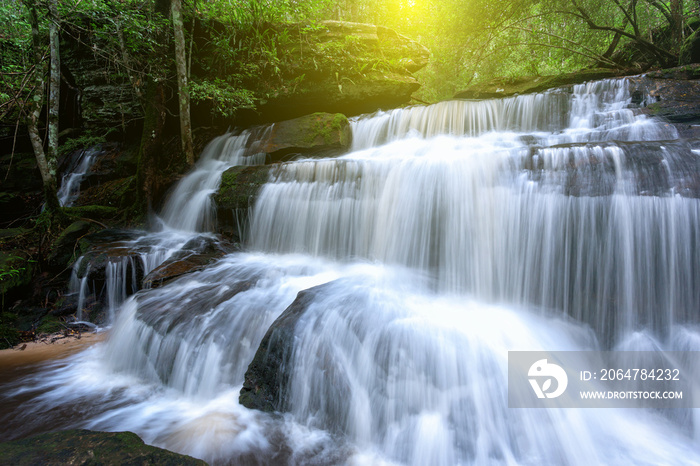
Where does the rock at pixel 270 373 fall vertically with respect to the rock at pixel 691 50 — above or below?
below

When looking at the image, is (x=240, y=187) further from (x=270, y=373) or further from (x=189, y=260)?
(x=270, y=373)

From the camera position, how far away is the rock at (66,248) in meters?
5.78

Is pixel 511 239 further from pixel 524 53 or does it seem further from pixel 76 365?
pixel 524 53

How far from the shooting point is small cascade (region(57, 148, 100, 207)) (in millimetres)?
9125

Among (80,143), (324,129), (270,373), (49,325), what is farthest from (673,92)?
(80,143)

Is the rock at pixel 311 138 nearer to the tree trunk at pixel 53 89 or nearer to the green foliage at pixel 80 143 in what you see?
the tree trunk at pixel 53 89

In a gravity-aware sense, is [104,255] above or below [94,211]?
below

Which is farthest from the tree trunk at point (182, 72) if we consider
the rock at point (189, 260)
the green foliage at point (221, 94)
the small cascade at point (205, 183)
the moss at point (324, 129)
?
the rock at point (189, 260)

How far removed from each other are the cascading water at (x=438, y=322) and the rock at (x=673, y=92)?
0.48 metres

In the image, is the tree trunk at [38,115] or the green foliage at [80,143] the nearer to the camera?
the tree trunk at [38,115]

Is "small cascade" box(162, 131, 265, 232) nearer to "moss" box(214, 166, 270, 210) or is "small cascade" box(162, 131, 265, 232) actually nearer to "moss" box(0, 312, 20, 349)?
"moss" box(214, 166, 270, 210)

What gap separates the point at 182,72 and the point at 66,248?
439 cm

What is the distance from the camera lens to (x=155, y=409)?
2.96m

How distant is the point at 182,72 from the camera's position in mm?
7383
